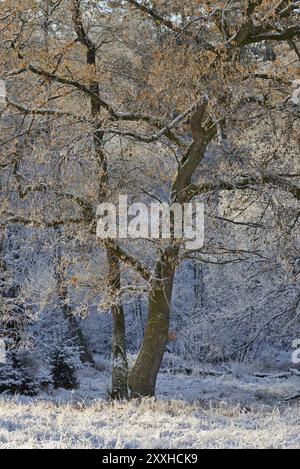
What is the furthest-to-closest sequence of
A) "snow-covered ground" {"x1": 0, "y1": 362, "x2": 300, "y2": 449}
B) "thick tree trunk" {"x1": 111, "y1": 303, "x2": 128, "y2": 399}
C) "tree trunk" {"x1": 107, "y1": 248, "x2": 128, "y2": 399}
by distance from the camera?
"thick tree trunk" {"x1": 111, "y1": 303, "x2": 128, "y2": 399}, "tree trunk" {"x1": 107, "y1": 248, "x2": 128, "y2": 399}, "snow-covered ground" {"x1": 0, "y1": 362, "x2": 300, "y2": 449}

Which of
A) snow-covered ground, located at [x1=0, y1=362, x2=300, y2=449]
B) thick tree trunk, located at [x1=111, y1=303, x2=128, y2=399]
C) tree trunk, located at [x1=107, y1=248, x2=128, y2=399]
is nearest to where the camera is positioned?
snow-covered ground, located at [x1=0, y1=362, x2=300, y2=449]

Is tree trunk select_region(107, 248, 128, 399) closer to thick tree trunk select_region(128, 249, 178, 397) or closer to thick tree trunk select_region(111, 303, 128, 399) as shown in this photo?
thick tree trunk select_region(111, 303, 128, 399)

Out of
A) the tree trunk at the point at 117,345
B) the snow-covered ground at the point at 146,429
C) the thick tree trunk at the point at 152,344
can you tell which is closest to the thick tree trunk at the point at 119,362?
the tree trunk at the point at 117,345

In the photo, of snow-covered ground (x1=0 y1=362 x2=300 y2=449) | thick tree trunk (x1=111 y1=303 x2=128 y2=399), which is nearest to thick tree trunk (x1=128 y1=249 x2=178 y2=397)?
thick tree trunk (x1=111 y1=303 x2=128 y2=399)

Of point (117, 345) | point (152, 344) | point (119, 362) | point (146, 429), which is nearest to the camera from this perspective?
point (146, 429)

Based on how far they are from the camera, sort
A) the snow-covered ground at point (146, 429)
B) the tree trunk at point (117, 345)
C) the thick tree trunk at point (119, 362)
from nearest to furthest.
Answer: the snow-covered ground at point (146, 429), the tree trunk at point (117, 345), the thick tree trunk at point (119, 362)

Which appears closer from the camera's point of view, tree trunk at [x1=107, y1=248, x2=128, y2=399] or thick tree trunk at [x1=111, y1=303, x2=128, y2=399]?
tree trunk at [x1=107, y1=248, x2=128, y2=399]

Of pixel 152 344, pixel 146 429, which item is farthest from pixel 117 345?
pixel 146 429

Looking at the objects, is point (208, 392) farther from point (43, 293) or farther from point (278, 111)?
point (278, 111)

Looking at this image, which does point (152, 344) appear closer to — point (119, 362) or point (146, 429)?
point (119, 362)

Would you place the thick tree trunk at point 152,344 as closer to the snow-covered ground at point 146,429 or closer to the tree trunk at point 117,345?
the tree trunk at point 117,345

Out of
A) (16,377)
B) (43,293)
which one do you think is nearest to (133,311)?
(16,377)

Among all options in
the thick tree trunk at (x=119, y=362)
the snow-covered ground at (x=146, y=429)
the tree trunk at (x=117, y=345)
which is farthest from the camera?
the thick tree trunk at (x=119, y=362)

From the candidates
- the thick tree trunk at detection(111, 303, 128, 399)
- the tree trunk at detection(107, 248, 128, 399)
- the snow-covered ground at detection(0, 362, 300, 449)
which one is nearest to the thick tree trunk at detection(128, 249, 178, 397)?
the tree trunk at detection(107, 248, 128, 399)
